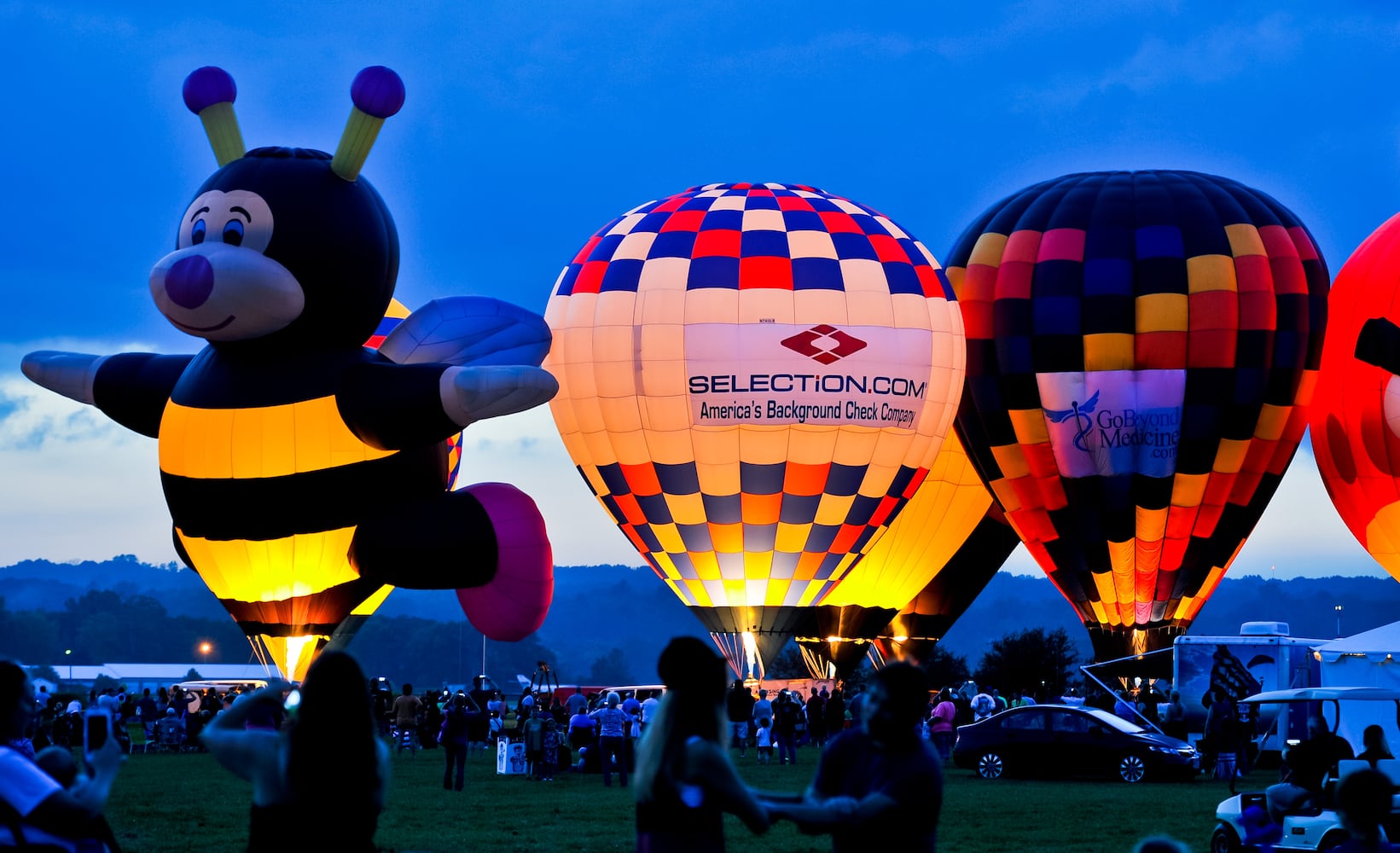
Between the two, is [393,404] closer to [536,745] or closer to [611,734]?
[611,734]

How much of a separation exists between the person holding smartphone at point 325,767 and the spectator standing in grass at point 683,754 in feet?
2.22

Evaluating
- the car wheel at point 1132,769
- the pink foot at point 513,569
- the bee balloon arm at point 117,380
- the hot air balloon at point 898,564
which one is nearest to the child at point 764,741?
the car wheel at point 1132,769

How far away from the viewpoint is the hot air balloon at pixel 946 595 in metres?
30.8

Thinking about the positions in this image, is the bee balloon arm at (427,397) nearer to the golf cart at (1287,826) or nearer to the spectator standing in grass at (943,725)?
the golf cart at (1287,826)

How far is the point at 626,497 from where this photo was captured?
23.2 m

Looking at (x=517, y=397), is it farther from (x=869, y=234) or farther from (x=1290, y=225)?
(x=1290, y=225)

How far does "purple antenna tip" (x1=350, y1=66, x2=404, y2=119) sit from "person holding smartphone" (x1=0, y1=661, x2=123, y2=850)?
10.2m

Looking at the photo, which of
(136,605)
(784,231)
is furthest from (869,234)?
(136,605)

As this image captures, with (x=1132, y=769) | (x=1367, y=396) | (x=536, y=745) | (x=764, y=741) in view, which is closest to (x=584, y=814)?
(x=536, y=745)

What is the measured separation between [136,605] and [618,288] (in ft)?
419

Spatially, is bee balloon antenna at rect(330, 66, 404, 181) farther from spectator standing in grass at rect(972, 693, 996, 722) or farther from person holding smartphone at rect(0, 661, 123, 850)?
spectator standing in grass at rect(972, 693, 996, 722)

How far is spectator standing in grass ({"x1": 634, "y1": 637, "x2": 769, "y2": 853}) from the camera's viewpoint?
4.72 metres

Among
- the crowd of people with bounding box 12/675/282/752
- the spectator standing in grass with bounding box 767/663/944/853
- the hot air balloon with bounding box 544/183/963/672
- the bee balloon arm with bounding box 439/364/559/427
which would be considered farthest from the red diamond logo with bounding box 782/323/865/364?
the spectator standing in grass with bounding box 767/663/944/853

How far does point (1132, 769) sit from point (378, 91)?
30.0 feet
